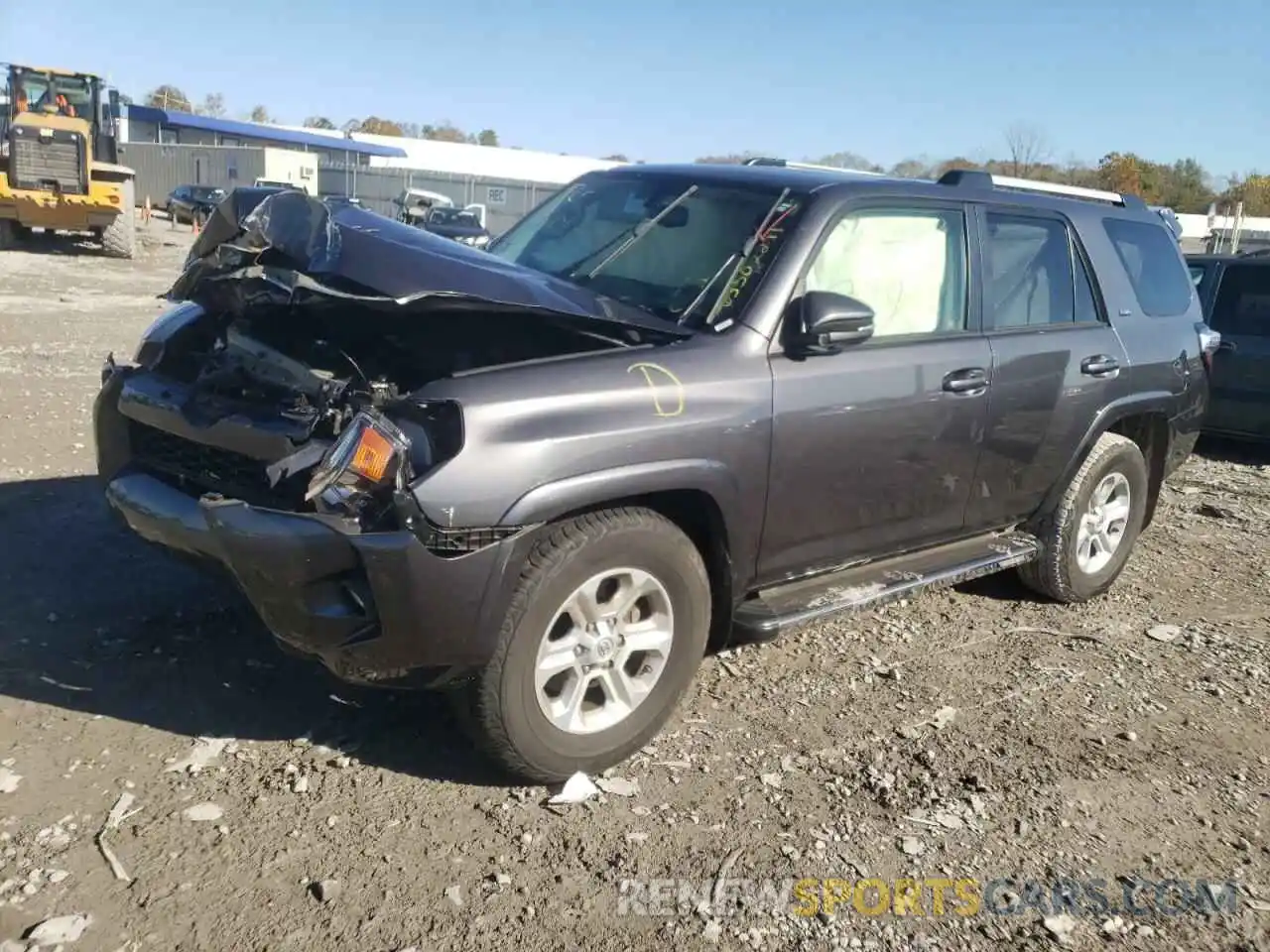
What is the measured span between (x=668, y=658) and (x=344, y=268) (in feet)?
5.15

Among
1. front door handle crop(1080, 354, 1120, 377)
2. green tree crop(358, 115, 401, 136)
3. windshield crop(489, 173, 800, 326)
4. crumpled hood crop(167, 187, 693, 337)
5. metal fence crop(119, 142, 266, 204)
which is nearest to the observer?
crumpled hood crop(167, 187, 693, 337)

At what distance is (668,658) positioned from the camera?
3.45m

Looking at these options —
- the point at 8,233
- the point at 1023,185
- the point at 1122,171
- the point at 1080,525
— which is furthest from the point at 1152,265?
the point at 1122,171

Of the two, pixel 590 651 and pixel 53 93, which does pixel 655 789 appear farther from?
pixel 53 93

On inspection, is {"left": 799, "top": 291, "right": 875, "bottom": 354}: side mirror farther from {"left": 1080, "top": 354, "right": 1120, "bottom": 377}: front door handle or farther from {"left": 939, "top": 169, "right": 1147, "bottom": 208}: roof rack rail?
{"left": 1080, "top": 354, "right": 1120, "bottom": 377}: front door handle

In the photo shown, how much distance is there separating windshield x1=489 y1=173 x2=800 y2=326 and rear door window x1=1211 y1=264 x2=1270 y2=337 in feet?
21.1

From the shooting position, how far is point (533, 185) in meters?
40.4

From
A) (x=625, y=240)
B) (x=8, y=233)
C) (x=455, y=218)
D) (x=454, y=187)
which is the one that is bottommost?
(x=8, y=233)

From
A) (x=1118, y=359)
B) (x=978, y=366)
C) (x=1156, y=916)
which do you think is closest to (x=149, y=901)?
(x=1156, y=916)

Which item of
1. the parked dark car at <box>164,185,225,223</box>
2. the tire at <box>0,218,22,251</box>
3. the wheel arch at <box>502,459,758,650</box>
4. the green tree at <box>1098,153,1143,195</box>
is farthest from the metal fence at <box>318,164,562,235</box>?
the wheel arch at <box>502,459,758,650</box>

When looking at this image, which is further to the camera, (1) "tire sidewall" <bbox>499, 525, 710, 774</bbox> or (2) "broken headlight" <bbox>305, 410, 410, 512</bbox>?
(1) "tire sidewall" <bbox>499, 525, 710, 774</bbox>

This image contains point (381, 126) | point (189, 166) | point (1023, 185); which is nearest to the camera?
point (1023, 185)

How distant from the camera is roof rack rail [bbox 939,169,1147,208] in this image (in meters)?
4.61

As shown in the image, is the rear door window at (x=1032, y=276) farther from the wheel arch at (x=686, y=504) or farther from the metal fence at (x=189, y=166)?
the metal fence at (x=189, y=166)
